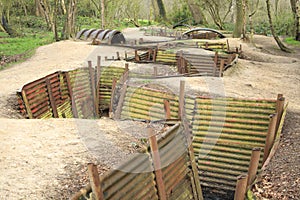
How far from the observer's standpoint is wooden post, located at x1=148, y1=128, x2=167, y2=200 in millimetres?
5391

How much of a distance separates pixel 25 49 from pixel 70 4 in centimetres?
587

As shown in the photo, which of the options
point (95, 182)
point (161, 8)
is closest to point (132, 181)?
point (95, 182)

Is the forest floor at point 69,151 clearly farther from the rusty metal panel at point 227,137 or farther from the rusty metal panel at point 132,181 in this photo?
the rusty metal panel at point 132,181

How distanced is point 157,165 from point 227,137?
3.64 m

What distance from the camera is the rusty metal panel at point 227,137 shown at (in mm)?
8477

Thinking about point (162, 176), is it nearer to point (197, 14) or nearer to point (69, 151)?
point (69, 151)

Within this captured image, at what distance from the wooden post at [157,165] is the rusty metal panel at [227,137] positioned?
124 inches

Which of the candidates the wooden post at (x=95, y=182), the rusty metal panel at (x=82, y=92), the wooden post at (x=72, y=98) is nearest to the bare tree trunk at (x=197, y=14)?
the rusty metal panel at (x=82, y=92)

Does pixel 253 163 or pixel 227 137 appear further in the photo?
pixel 227 137

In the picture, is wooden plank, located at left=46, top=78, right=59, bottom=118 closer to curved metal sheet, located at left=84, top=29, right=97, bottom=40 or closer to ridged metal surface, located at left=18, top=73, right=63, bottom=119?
ridged metal surface, located at left=18, top=73, right=63, bottom=119

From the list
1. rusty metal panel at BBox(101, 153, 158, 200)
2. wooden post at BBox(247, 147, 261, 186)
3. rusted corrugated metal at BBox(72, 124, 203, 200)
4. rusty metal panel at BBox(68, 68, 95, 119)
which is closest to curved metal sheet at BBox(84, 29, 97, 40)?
rusty metal panel at BBox(68, 68, 95, 119)

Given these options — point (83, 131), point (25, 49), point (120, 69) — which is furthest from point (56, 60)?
point (83, 131)

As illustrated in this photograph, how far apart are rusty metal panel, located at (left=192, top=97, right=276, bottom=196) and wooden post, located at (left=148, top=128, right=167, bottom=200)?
10.3 ft

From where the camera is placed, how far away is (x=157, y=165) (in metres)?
5.57
